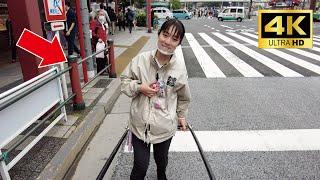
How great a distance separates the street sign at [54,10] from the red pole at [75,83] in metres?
0.65

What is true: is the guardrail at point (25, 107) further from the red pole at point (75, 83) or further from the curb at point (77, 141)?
the curb at point (77, 141)

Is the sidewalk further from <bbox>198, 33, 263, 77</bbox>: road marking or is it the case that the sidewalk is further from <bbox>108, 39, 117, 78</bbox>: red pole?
<bbox>198, 33, 263, 77</bbox>: road marking

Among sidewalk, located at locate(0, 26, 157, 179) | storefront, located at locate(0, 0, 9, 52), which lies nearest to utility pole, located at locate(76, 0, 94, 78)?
sidewalk, located at locate(0, 26, 157, 179)

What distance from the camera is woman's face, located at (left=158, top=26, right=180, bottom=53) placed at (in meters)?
2.29

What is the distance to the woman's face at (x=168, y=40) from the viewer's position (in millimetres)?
2295

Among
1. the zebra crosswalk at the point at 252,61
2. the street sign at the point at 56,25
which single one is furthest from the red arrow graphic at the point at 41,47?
the zebra crosswalk at the point at 252,61

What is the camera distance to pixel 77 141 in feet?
12.6

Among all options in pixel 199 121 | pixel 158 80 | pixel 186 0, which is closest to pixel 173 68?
pixel 158 80

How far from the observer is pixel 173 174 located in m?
3.39

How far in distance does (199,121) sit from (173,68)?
9.06 ft

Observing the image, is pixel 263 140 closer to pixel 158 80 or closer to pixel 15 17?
pixel 158 80

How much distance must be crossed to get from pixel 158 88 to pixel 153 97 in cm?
9

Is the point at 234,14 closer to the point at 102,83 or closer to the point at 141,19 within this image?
the point at 141,19

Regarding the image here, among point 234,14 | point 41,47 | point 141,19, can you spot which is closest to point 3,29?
point 41,47
